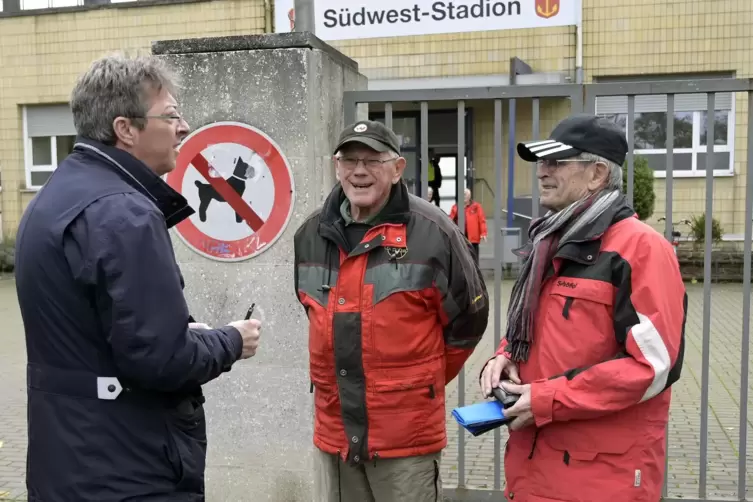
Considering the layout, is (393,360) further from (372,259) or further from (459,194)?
(459,194)

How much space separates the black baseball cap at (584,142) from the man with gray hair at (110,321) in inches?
48.1

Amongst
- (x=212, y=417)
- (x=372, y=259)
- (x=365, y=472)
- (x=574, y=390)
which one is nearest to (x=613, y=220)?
(x=574, y=390)

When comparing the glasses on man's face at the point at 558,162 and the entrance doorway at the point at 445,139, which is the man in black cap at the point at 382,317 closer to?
the glasses on man's face at the point at 558,162

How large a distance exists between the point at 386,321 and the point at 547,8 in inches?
98.5

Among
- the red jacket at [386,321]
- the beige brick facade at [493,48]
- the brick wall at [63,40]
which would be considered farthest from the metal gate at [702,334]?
the brick wall at [63,40]

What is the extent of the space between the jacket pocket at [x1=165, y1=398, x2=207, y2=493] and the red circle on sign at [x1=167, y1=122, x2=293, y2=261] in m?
1.59

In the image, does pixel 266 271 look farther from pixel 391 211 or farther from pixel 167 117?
pixel 167 117

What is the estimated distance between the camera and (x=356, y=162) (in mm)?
2893

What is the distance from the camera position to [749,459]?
491 cm

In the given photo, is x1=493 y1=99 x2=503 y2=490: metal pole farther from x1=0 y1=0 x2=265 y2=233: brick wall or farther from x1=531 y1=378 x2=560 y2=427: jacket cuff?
x1=0 y1=0 x2=265 y2=233: brick wall

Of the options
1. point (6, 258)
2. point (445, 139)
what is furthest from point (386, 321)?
point (6, 258)

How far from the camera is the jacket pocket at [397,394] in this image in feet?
9.21

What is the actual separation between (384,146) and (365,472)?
129cm

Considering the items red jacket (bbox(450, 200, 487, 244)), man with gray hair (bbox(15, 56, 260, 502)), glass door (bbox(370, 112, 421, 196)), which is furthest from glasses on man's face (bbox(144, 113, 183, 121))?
red jacket (bbox(450, 200, 487, 244))
